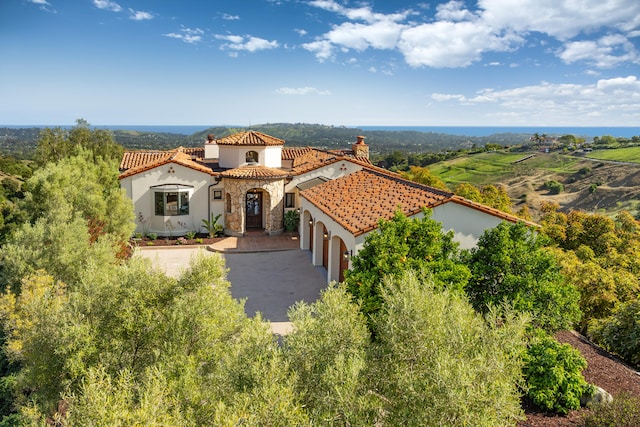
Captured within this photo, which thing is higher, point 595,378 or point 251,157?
point 251,157

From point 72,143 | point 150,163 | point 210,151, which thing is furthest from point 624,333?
point 72,143

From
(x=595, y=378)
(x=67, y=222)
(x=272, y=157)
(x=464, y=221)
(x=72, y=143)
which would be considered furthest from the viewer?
(x=72, y=143)

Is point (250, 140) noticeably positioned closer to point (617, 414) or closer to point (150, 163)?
point (150, 163)

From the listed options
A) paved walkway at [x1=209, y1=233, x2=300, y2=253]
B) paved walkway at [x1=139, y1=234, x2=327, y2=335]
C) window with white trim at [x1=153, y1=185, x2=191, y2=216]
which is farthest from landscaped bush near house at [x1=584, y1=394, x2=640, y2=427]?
window with white trim at [x1=153, y1=185, x2=191, y2=216]

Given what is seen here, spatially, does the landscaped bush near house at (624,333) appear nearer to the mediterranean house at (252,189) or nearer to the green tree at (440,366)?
the green tree at (440,366)

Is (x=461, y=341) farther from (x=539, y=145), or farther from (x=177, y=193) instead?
(x=539, y=145)

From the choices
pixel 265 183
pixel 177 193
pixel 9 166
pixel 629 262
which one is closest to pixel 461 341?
pixel 629 262

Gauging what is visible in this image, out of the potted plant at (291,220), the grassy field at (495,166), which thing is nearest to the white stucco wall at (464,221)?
the potted plant at (291,220)
